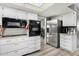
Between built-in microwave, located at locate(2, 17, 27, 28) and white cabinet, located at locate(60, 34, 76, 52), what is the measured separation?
145 centimetres

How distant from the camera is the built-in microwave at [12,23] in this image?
1288 millimetres

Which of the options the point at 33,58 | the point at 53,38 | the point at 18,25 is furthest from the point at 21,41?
the point at 53,38

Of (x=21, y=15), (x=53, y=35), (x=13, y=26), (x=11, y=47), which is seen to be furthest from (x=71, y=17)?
(x=11, y=47)

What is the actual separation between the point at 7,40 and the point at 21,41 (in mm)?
324

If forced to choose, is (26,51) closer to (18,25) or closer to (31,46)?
(31,46)

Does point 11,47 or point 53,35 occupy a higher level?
point 53,35

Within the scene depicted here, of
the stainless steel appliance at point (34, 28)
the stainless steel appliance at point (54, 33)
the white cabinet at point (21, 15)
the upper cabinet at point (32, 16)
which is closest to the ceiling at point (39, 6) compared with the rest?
the white cabinet at point (21, 15)

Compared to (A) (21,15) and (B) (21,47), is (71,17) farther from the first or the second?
(B) (21,47)

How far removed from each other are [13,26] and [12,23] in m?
0.07

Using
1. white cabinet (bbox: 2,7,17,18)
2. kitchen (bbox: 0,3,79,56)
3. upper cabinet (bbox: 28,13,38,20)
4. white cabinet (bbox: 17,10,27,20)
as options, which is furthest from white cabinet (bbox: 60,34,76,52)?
white cabinet (bbox: 2,7,17,18)

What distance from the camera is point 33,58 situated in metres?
0.72

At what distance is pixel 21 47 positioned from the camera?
5.02 ft

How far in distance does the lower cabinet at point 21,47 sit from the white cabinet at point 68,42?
0.94 m

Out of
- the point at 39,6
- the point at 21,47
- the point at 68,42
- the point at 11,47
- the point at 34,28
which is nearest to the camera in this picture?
the point at 39,6
